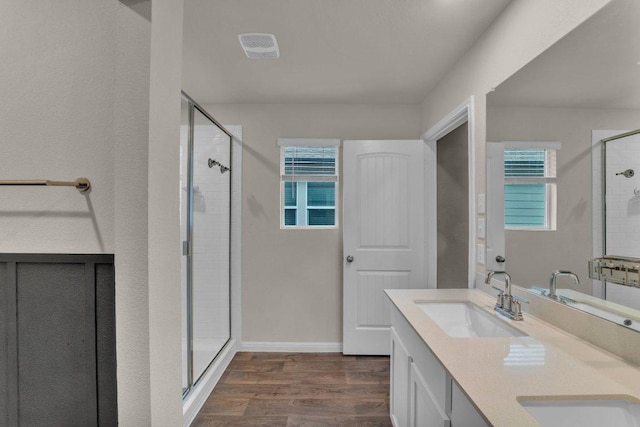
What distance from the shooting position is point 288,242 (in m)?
3.25

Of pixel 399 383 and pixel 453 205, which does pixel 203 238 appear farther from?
pixel 453 205

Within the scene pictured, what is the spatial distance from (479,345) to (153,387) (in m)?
1.19

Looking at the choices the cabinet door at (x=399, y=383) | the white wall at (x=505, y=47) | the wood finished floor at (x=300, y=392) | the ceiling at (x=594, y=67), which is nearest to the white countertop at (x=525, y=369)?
the cabinet door at (x=399, y=383)

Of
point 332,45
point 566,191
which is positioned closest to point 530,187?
point 566,191

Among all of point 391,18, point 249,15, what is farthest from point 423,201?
point 249,15

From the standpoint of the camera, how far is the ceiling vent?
2023 millimetres

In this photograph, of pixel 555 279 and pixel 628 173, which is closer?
pixel 628 173

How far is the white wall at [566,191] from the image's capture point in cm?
125

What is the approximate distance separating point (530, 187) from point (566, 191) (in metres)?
0.19

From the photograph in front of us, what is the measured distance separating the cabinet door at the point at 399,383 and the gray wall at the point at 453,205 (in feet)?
4.66

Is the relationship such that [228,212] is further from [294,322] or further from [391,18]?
[391,18]

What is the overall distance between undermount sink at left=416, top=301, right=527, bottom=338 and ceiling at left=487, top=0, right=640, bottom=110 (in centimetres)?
103

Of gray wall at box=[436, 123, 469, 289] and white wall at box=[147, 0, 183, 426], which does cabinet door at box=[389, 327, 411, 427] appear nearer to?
white wall at box=[147, 0, 183, 426]

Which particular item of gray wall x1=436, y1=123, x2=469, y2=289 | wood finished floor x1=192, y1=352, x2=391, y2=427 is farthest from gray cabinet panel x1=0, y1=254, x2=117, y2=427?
gray wall x1=436, y1=123, x2=469, y2=289
